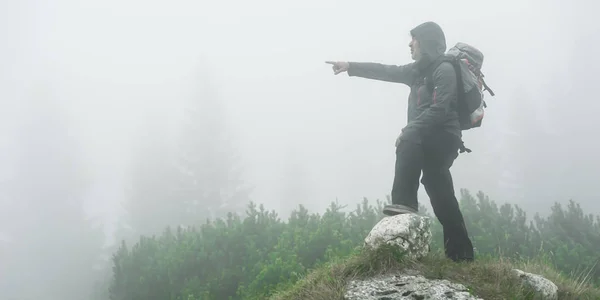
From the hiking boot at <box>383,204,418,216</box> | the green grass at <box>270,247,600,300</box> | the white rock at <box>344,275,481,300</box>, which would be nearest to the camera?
the white rock at <box>344,275,481,300</box>

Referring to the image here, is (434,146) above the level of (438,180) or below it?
above

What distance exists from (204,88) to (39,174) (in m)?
18.2

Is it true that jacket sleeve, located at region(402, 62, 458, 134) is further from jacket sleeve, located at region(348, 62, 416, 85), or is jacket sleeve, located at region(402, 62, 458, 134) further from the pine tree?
the pine tree

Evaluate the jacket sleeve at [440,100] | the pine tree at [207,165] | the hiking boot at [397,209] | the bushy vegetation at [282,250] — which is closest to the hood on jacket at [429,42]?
the jacket sleeve at [440,100]

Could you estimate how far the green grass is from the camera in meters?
3.32

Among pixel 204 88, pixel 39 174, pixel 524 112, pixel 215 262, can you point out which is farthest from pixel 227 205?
pixel 524 112

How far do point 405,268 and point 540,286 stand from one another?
122 cm

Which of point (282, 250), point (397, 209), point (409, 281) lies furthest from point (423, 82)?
point (282, 250)

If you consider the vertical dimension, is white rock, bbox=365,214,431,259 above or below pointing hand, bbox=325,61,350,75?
below

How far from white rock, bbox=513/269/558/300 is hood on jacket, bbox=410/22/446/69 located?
2205mm

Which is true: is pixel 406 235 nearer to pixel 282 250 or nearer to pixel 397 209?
pixel 397 209

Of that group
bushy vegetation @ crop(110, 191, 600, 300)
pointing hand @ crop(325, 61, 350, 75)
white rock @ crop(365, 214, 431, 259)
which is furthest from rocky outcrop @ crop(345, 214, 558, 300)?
pointing hand @ crop(325, 61, 350, 75)

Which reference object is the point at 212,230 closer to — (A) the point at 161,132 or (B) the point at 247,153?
(A) the point at 161,132

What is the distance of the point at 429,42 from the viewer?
172 inches
